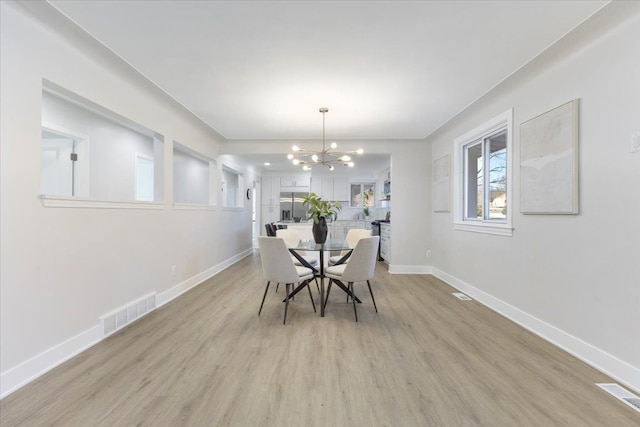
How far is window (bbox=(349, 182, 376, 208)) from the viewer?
28.0ft

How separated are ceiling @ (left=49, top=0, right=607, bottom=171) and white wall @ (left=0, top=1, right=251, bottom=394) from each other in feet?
0.95

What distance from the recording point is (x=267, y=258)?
2838 millimetres

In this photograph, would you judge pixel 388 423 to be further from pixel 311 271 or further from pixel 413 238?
pixel 413 238

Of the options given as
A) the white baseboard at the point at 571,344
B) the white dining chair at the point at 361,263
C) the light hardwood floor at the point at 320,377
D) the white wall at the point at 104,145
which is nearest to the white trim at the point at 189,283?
the light hardwood floor at the point at 320,377

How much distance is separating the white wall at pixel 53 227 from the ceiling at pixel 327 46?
29 centimetres

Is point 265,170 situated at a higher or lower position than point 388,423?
higher

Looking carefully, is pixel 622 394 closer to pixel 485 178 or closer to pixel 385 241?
pixel 485 178

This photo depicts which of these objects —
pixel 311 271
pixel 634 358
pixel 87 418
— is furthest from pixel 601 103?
pixel 87 418

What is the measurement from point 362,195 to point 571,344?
6591 millimetres

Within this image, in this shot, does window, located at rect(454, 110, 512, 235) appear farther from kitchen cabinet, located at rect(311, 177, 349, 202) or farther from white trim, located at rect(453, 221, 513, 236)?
kitchen cabinet, located at rect(311, 177, 349, 202)

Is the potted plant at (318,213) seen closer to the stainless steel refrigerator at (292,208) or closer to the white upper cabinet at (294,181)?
the stainless steel refrigerator at (292,208)

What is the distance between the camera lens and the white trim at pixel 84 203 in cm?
198

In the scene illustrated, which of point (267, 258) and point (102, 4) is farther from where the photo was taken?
point (267, 258)

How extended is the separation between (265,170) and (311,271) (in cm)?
591
